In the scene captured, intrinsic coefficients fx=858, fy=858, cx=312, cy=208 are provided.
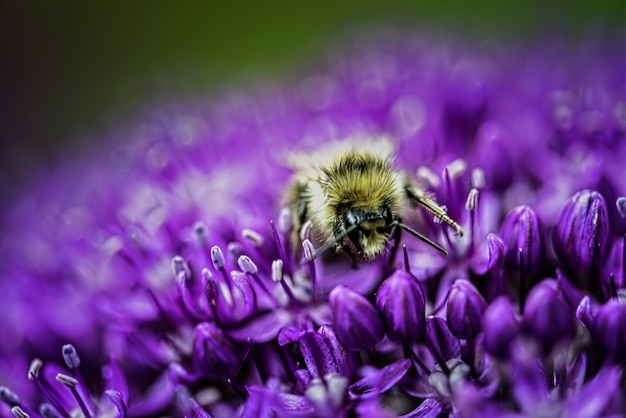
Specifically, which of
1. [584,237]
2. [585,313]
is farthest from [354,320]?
[584,237]

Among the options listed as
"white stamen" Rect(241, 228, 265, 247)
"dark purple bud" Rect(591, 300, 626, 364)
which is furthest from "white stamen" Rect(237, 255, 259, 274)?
"dark purple bud" Rect(591, 300, 626, 364)

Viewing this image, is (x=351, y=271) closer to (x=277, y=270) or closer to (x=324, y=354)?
(x=277, y=270)

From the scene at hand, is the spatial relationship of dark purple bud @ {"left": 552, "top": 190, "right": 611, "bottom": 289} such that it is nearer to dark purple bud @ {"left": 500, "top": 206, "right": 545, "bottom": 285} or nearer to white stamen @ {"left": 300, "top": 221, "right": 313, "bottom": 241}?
dark purple bud @ {"left": 500, "top": 206, "right": 545, "bottom": 285}

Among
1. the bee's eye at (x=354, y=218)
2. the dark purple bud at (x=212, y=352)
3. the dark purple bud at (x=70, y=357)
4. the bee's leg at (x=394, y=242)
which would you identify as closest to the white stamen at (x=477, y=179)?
the bee's leg at (x=394, y=242)

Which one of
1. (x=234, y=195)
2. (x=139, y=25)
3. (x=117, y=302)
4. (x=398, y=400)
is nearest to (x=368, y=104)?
(x=234, y=195)

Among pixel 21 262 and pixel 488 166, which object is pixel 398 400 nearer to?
pixel 488 166

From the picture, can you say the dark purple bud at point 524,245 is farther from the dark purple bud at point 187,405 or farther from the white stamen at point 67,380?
the white stamen at point 67,380

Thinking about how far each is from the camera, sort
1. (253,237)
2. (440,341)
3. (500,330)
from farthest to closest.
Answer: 1. (253,237)
2. (440,341)
3. (500,330)
